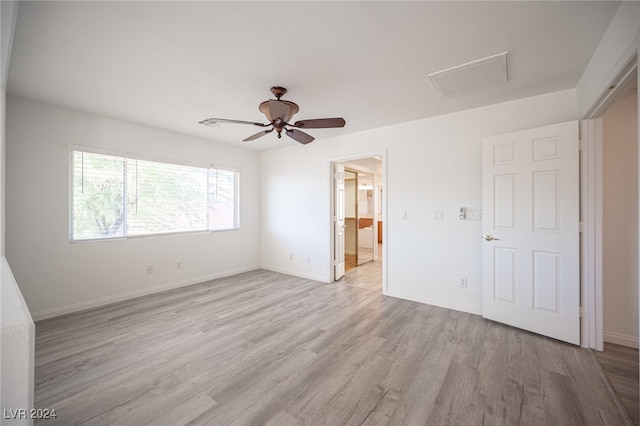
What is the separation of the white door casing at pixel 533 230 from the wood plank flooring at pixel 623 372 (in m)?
0.26

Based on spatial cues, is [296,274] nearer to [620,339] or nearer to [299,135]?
[299,135]

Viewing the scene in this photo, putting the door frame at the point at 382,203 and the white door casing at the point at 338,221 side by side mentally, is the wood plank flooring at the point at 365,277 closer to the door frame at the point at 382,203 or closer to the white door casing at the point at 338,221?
the white door casing at the point at 338,221

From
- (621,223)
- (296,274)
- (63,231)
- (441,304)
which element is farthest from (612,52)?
(63,231)

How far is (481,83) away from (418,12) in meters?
1.29

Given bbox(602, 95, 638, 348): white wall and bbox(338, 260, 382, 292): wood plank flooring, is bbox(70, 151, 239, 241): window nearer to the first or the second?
bbox(338, 260, 382, 292): wood plank flooring

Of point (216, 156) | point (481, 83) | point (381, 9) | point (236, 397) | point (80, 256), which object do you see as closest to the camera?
point (381, 9)

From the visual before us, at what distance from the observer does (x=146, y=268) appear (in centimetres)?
394

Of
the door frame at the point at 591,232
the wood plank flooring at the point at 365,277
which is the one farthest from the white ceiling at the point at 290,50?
the wood plank flooring at the point at 365,277

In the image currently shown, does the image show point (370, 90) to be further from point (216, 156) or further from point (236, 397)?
point (216, 156)

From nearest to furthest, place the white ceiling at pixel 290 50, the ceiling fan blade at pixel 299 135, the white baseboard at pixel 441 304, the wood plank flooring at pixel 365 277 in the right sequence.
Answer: the white ceiling at pixel 290 50, the ceiling fan blade at pixel 299 135, the white baseboard at pixel 441 304, the wood plank flooring at pixel 365 277

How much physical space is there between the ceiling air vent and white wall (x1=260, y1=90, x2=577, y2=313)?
0.70 metres

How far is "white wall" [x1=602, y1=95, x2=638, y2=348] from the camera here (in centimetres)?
246

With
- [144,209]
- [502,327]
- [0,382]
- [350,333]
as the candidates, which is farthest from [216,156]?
[502,327]

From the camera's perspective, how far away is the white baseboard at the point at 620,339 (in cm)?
245
